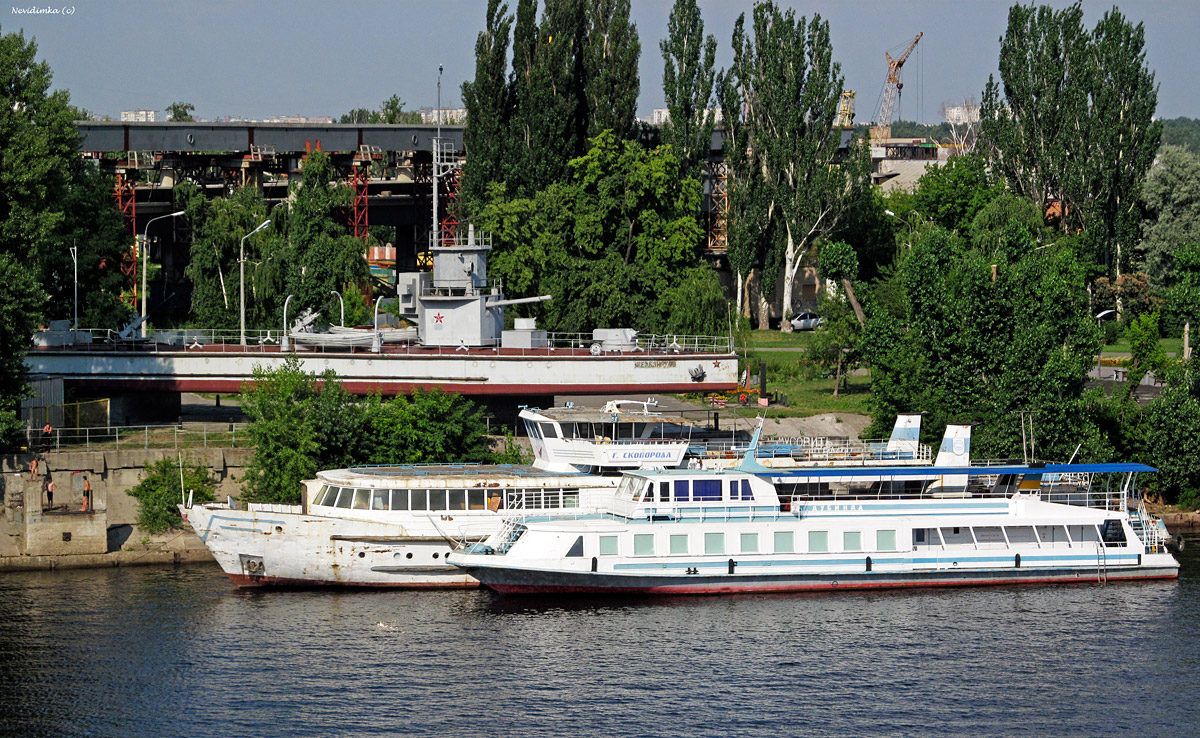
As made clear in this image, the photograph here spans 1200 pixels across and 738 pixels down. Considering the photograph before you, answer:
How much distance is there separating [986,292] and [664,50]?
3817cm

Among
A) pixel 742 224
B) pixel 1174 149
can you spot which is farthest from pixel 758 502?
pixel 1174 149

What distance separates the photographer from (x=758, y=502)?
161ft

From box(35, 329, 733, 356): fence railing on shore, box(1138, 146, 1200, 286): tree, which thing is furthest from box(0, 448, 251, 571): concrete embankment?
box(1138, 146, 1200, 286): tree

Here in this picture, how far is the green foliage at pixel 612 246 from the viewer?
271ft

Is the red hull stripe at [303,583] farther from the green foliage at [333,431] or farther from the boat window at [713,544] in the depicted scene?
the boat window at [713,544]

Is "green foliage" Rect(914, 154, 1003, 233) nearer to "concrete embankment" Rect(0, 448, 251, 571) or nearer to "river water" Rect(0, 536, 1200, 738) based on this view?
"river water" Rect(0, 536, 1200, 738)

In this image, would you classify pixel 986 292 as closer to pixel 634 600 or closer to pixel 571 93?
pixel 634 600

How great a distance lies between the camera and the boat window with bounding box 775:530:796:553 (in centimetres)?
A: 4881

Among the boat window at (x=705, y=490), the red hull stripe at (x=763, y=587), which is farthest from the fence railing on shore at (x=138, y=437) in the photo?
the boat window at (x=705, y=490)

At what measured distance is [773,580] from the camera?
159 feet

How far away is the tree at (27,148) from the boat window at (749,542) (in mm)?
32968

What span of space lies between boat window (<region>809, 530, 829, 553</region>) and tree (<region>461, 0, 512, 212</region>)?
161 feet

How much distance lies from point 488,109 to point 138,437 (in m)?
41.4

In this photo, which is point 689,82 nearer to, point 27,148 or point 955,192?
point 955,192
